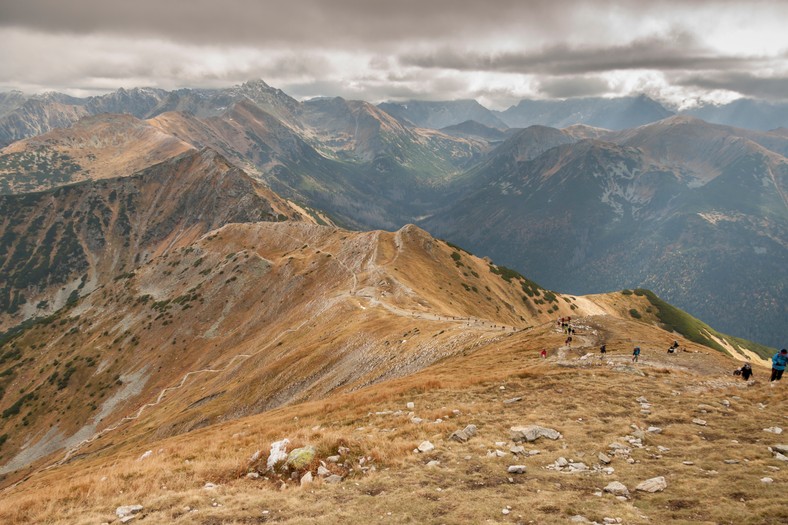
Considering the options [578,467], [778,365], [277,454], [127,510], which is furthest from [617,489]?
[778,365]

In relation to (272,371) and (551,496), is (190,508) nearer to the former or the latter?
(551,496)

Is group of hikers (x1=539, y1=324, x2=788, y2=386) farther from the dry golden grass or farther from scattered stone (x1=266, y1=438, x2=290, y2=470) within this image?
scattered stone (x1=266, y1=438, x2=290, y2=470)

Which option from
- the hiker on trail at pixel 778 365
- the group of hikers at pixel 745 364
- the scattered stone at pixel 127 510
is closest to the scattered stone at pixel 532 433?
the scattered stone at pixel 127 510

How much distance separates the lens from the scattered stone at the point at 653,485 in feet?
53.1

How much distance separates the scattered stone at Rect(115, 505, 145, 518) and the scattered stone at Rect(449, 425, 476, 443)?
50.1ft

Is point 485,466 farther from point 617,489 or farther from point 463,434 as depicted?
point 617,489

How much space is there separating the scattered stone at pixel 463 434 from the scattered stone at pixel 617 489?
791 cm

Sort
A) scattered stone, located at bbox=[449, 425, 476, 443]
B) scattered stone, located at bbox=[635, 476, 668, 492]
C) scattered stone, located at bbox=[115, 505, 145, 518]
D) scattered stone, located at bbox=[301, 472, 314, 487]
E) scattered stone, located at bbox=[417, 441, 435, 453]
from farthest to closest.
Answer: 1. scattered stone, located at bbox=[449, 425, 476, 443]
2. scattered stone, located at bbox=[417, 441, 435, 453]
3. scattered stone, located at bbox=[301, 472, 314, 487]
4. scattered stone, located at bbox=[115, 505, 145, 518]
5. scattered stone, located at bbox=[635, 476, 668, 492]

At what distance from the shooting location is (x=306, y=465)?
69.7 ft

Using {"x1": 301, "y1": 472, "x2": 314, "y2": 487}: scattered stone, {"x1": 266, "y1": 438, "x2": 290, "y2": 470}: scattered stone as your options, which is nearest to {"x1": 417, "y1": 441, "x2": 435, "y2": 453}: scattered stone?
{"x1": 301, "y1": 472, "x2": 314, "y2": 487}: scattered stone

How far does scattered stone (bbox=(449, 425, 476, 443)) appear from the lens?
23250mm

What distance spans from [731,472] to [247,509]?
777 inches

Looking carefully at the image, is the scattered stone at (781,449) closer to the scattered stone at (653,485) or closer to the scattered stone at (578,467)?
the scattered stone at (653,485)

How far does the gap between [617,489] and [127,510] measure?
66.5 ft
